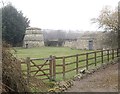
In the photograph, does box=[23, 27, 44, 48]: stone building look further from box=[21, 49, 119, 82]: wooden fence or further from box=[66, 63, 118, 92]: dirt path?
box=[66, 63, 118, 92]: dirt path

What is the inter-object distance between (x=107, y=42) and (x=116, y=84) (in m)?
13.0

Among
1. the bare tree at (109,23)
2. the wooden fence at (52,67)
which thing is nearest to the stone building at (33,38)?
the bare tree at (109,23)

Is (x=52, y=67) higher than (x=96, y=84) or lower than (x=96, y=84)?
higher

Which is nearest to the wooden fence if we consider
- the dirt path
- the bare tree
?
the dirt path

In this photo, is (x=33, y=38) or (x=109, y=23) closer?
(x=109, y=23)

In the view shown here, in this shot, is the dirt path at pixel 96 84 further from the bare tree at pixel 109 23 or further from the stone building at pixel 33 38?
the stone building at pixel 33 38

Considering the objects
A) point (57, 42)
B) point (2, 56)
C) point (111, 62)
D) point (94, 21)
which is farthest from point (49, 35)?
point (2, 56)

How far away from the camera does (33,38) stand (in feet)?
149

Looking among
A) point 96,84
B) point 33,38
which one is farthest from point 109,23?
point 33,38

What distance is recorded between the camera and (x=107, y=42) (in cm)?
2336

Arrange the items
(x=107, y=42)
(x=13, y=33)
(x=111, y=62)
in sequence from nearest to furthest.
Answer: (x=111, y=62)
(x=107, y=42)
(x=13, y=33)

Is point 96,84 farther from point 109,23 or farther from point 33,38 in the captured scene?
point 33,38

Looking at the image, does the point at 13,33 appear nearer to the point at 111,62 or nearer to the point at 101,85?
the point at 111,62

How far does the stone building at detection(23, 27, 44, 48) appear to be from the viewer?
43906 mm
